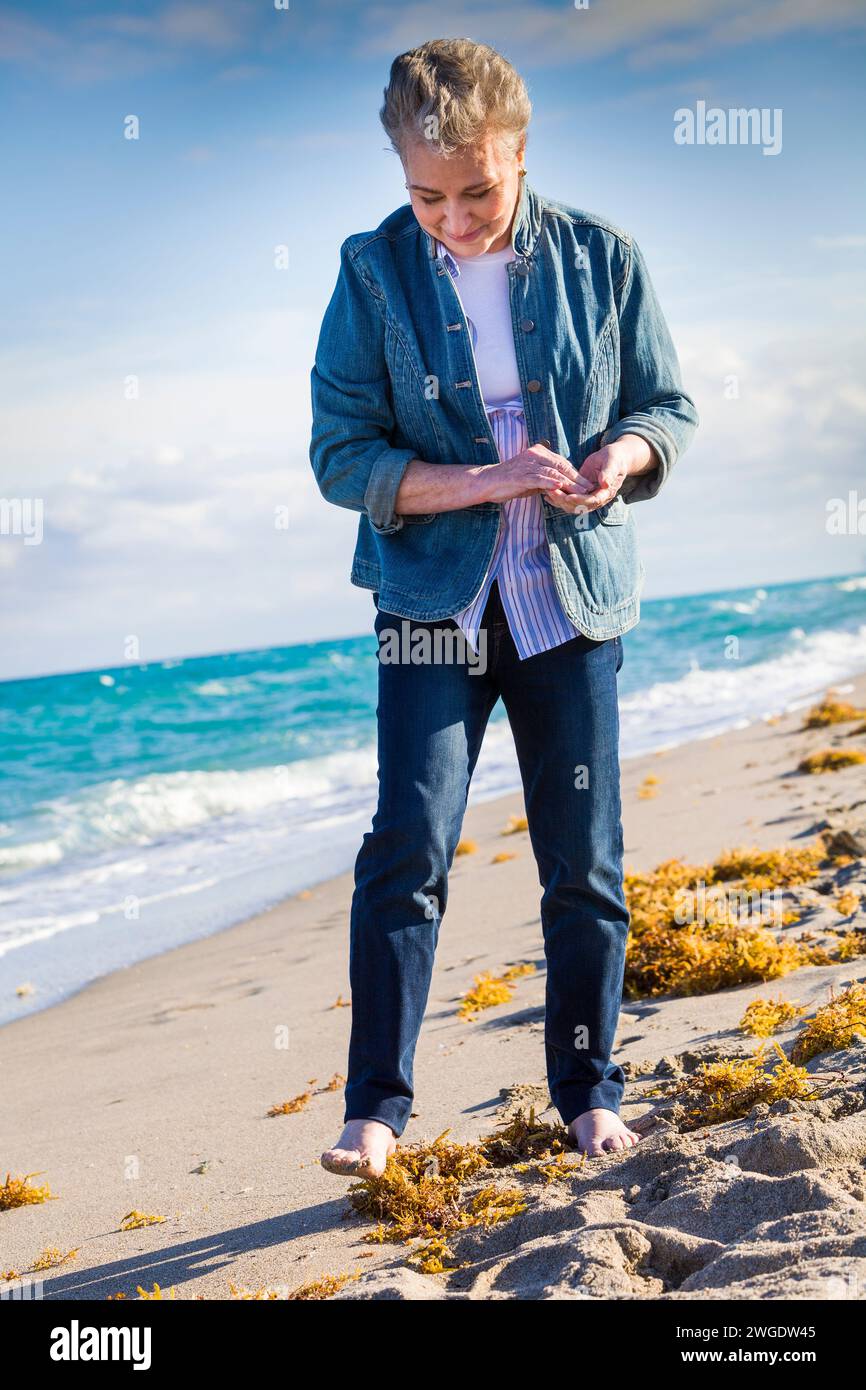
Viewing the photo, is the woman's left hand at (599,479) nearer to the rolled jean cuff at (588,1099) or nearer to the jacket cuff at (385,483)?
the jacket cuff at (385,483)

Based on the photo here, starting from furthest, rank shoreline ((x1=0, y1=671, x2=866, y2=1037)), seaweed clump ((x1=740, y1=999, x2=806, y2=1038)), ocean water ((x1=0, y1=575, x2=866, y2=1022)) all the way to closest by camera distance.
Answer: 1. ocean water ((x1=0, y1=575, x2=866, y2=1022))
2. shoreline ((x1=0, y1=671, x2=866, y2=1037))
3. seaweed clump ((x1=740, y1=999, x2=806, y2=1038))

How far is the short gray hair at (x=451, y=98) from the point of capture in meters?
2.44

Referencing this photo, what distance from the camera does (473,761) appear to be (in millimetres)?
2865

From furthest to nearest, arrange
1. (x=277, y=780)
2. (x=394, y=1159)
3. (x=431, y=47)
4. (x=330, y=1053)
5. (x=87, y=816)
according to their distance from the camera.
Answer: (x=277, y=780) < (x=87, y=816) < (x=330, y=1053) < (x=394, y=1159) < (x=431, y=47)

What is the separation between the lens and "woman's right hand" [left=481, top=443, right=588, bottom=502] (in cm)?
254

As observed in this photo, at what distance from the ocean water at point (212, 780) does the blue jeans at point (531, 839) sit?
13.4 ft

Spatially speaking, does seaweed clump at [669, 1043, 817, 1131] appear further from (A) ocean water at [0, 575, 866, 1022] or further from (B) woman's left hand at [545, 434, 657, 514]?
(A) ocean water at [0, 575, 866, 1022]

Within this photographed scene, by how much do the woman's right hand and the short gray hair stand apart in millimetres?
621

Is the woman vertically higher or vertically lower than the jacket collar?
lower

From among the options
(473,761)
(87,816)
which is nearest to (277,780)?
(87,816)

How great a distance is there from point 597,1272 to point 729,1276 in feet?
0.73

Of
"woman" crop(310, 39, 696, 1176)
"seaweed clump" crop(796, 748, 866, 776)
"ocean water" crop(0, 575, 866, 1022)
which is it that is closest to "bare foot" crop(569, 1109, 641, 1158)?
"woman" crop(310, 39, 696, 1176)

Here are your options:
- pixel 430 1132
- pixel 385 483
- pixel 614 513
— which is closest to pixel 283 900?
pixel 430 1132

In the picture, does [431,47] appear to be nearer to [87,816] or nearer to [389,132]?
[389,132]
